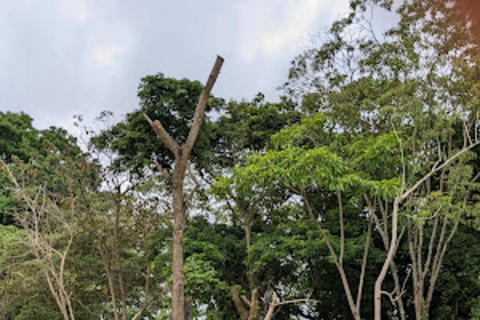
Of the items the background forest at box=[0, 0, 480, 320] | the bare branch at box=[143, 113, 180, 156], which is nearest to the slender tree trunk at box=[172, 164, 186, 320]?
the bare branch at box=[143, 113, 180, 156]

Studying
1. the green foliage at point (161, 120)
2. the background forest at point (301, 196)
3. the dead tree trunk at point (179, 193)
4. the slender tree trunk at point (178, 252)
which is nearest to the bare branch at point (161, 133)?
the dead tree trunk at point (179, 193)

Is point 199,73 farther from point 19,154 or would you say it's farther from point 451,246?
point 19,154


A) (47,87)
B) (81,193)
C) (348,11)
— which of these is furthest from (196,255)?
(47,87)

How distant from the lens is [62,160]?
11.9 m

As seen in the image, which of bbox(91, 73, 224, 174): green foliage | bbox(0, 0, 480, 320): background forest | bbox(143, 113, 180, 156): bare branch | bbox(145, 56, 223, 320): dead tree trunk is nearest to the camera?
bbox(143, 113, 180, 156): bare branch

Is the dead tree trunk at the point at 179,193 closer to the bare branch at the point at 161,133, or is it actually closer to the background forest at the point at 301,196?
the bare branch at the point at 161,133

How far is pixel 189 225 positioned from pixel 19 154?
37.5 ft

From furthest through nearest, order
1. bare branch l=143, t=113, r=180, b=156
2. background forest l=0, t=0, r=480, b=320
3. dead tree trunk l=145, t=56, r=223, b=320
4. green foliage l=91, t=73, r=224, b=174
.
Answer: green foliage l=91, t=73, r=224, b=174
background forest l=0, t=0, r=480, b=320
dead tree trunk l=145, t=56, r=223, b=320
bare branch l=143, t=113, r=180, b=156

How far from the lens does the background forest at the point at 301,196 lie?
25.5ft

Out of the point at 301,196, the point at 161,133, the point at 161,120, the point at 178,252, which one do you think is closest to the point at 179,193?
the point at 178,252

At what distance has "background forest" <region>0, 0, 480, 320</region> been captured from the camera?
25.5 feet

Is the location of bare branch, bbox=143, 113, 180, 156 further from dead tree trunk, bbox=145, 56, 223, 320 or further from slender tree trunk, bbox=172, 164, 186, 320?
slender tree trunk, bbox=172, 164, 186, 320

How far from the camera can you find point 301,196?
364 inches

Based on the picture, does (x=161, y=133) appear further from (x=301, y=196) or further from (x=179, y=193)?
(x=301, y=196)
